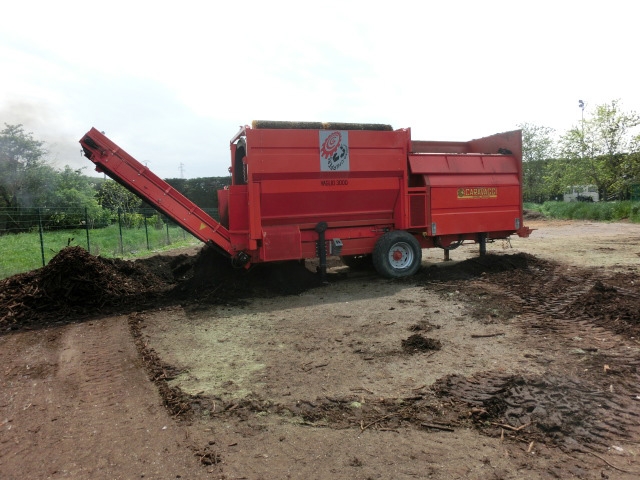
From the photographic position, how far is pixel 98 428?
10.8 feet

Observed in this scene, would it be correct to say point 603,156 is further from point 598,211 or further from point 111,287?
point 111,287

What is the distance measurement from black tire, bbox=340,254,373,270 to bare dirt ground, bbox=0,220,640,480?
7.46 ft

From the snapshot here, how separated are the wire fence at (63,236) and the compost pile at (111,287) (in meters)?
2.78

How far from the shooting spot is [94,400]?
3807 millimetres

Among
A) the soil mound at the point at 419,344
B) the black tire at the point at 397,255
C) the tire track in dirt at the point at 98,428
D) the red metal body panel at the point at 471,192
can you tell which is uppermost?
the red metal body panel at the point at 471,192

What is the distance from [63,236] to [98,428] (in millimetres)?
13763

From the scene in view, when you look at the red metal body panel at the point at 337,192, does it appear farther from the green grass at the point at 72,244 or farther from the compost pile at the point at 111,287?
the green grass at the point at 72,244

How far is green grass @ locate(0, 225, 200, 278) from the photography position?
11.8 m

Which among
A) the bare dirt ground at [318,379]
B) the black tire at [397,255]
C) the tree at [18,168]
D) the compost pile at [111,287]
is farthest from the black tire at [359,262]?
the tree at [18,168]

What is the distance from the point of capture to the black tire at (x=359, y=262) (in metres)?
9.99

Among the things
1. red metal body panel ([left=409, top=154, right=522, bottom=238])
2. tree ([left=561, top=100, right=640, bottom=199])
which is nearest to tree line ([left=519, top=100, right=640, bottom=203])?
tree ([left=561, top=100, right=640, bottom=199])

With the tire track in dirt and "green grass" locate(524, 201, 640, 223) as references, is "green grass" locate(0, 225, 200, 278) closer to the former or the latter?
the tire track in dirt

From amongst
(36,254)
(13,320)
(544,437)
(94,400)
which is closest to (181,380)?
(94,400)

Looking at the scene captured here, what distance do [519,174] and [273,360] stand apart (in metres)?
7.42
